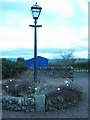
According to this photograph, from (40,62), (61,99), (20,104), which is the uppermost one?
(40,62)

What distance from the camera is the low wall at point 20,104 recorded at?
9.73 meters

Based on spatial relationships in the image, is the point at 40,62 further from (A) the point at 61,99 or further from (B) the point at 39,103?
(B) the point at 39,103

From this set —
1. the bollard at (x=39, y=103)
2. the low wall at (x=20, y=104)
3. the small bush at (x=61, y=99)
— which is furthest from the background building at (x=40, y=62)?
the bollard at (x=39, y=103)

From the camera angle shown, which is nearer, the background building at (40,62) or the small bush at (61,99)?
the small bush at (61,99)

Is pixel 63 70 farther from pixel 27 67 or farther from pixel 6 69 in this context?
pixel 6 69

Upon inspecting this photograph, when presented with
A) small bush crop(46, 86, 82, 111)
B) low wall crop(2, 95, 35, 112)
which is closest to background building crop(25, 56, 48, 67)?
small bush crop(46, 86, 82, 111)

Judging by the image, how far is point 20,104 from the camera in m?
9.84

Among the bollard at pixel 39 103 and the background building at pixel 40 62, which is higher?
the background building at pixel 40 62

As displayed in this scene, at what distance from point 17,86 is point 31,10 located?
3.45m

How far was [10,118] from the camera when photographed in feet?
28.5

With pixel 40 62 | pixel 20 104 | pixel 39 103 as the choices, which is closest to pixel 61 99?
pixel 39 103

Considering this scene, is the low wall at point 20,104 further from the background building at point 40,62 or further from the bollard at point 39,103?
the background building at point 40,62

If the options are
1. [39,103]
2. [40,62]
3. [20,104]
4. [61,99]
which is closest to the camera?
[39,103]

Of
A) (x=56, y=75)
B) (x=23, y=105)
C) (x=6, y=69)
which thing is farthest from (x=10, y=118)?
(x=56, y=75)
